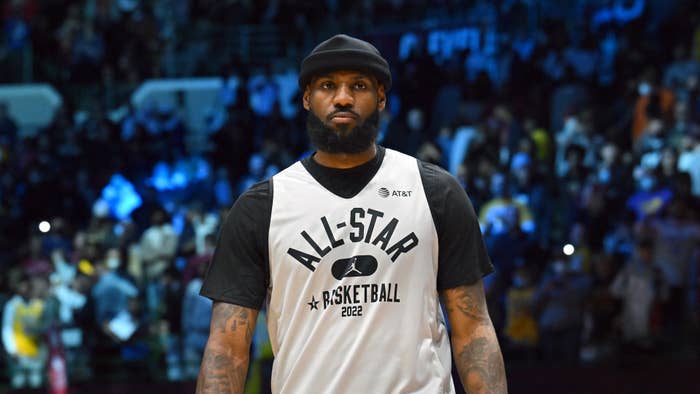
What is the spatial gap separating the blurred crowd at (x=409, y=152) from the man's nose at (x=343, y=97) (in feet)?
23.5

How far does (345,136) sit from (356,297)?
519 millimetres

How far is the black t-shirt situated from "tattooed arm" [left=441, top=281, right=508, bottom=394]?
0.15ft

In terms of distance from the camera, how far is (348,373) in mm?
4090

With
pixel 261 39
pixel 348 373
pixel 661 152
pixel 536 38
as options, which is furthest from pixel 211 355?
pixel 261 39

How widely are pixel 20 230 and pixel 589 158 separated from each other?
698 cm

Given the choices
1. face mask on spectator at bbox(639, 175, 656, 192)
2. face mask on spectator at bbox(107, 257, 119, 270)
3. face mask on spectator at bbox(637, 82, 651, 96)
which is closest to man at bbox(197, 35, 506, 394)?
face mask on spectator at bbox(639, 175, 656, 192)

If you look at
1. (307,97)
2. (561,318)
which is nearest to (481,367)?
(307,97)

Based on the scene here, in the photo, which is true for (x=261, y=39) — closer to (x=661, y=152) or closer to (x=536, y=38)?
(x=536, y=38)

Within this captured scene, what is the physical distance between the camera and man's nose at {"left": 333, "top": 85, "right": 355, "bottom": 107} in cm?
420

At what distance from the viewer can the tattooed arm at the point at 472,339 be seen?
13.7ft

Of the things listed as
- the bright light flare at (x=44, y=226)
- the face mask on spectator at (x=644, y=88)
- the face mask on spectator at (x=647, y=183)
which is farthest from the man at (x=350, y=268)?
the bright light flare at (x=44, y=226)

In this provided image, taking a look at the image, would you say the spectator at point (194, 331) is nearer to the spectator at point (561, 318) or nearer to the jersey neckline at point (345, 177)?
the spectator at point (561, 318)

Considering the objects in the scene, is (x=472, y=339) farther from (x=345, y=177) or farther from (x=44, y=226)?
(x=44, y=226)

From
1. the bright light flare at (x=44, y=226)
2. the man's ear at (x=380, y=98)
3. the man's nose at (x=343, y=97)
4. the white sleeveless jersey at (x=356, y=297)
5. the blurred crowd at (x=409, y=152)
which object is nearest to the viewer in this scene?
the white sleeveless jersey at (x=356, y=297)
